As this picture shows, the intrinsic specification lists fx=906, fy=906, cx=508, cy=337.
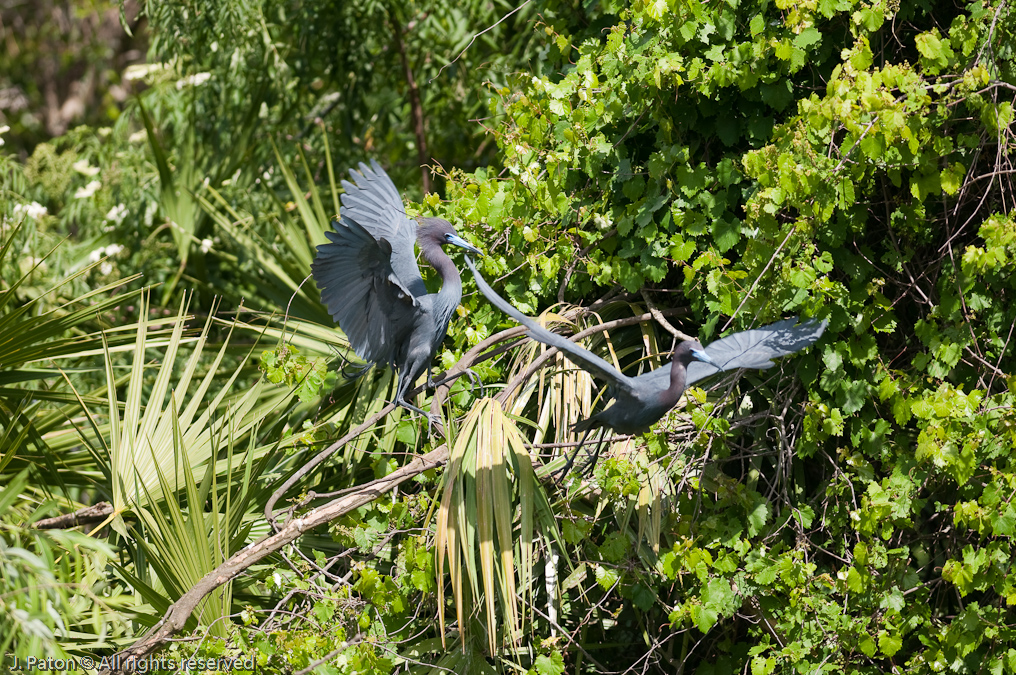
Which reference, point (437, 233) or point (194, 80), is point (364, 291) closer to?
point (437, 233)

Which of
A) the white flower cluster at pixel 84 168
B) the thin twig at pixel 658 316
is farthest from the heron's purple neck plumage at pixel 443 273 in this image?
the white flower cluster at pixel 84 168

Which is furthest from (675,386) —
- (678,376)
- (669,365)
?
(669,365)

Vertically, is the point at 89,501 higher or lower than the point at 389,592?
lower

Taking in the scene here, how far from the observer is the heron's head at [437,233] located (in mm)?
2859

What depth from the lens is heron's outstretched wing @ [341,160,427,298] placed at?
106 inches

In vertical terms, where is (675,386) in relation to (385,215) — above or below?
below

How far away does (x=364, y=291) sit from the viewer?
9.07 feet

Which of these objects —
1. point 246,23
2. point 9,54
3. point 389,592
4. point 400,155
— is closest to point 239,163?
point 246,23

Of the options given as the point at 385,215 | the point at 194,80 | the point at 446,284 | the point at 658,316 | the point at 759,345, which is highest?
the point at 194,80

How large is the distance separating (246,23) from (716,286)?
2.83 m

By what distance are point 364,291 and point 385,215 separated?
0.24 meters

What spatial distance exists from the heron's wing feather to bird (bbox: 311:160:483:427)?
764mm

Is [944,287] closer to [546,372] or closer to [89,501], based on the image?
[546,372]

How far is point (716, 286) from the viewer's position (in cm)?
268
